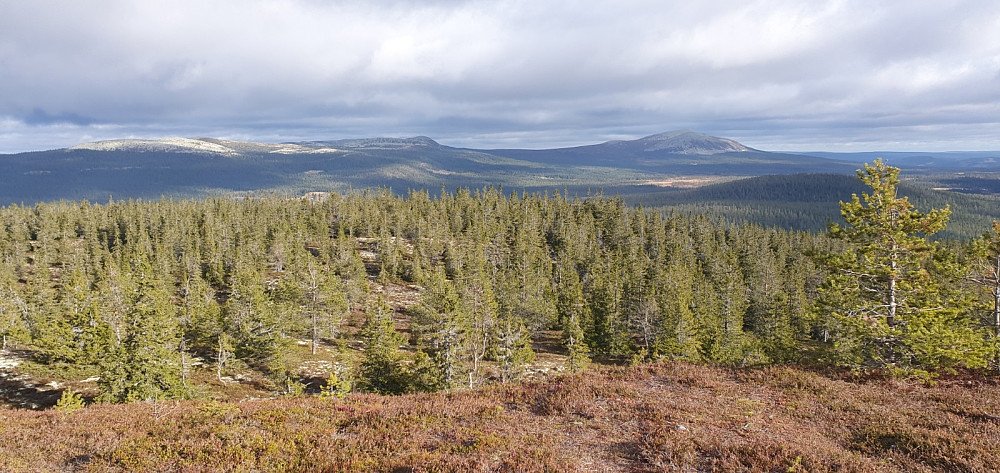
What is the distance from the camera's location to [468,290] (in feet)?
227

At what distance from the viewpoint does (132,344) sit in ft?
97.7

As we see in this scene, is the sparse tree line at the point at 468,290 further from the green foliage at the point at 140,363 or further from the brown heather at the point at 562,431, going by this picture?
the brown heather at the point at 562,431

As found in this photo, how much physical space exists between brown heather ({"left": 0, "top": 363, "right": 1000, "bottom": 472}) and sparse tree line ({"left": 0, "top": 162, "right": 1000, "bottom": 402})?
225 inches

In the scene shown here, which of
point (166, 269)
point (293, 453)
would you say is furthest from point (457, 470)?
point (166, 269)

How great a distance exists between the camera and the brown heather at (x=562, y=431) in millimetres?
11250

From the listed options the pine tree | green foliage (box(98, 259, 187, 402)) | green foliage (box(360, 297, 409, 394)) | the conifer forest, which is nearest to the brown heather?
the conifer forest

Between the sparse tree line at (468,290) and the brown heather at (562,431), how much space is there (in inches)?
225

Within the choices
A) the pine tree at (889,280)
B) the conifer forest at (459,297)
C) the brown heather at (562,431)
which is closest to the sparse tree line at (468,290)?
the pine tree at (889,280)

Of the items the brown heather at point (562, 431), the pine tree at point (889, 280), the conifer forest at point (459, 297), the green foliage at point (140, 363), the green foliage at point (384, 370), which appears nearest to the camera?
the brown heather at point (562, 431)

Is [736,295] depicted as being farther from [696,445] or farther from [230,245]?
[230,245]

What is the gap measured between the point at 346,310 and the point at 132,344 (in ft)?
162

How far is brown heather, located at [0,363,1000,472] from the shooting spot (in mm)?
11250

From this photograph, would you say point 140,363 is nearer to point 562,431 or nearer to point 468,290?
point 562,431

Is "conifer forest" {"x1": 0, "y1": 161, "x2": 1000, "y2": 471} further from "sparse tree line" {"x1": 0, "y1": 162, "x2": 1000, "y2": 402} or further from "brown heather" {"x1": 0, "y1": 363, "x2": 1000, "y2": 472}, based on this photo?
"brown heather" {"x1": 0, "y1": 363, "x2": 1000, "y2": 472}
